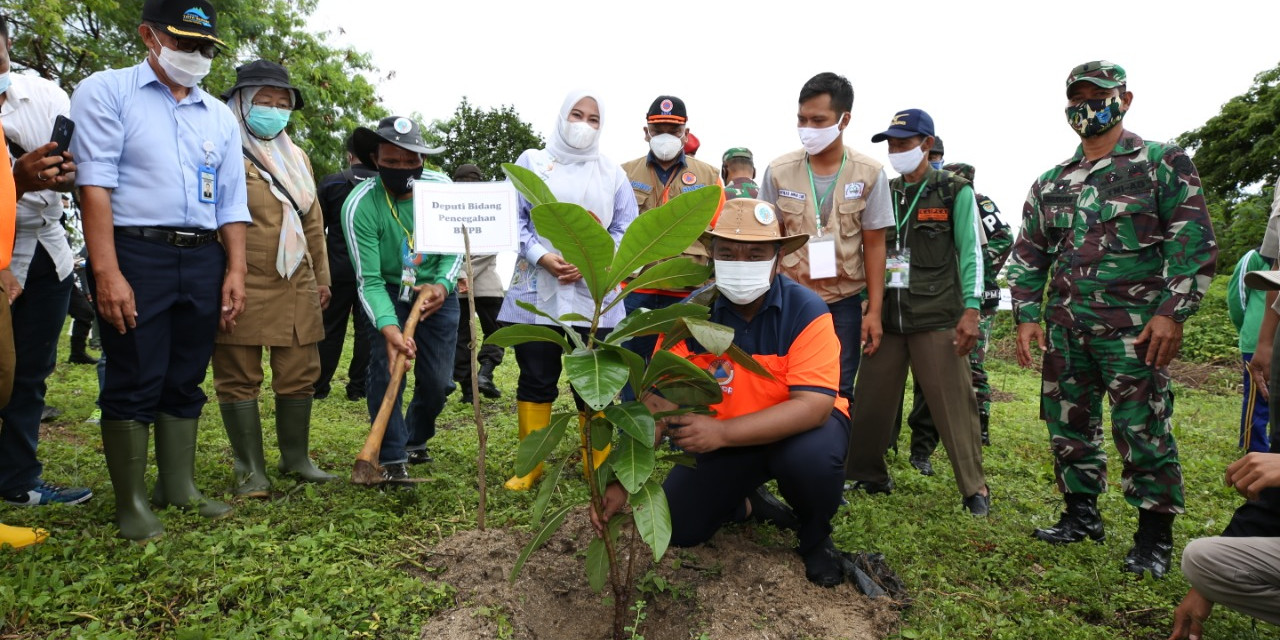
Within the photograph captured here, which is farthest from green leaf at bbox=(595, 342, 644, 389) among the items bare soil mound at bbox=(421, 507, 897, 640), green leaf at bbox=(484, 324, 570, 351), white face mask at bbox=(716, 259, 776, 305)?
bare soil mound at bbox=(421, 507, 897, 640)

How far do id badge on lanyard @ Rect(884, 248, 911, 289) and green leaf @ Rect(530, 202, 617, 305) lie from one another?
228cm

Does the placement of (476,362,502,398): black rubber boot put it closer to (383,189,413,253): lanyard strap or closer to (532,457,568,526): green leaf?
(383,189,413,253): lanyard strap

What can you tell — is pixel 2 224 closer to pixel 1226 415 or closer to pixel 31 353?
pixel 31 353

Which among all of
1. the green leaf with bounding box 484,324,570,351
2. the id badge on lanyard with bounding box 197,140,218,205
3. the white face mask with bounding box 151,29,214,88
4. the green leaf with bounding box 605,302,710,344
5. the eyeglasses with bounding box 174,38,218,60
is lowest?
the green leaf with bounding box 484,324,570,351

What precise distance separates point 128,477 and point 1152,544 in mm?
3989

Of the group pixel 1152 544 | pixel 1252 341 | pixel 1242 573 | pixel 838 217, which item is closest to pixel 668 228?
pixel 1242 573

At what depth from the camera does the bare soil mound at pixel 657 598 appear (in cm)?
243

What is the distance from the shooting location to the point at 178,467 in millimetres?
3152

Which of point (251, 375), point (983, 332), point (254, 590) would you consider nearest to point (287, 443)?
point (251, 375)

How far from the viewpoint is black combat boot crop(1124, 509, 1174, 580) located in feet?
10.00

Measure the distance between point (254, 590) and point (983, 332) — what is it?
209 inches

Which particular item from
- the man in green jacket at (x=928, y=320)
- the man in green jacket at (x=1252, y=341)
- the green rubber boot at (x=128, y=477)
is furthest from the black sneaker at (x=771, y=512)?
the man in green jacket at (x=1252, y=341)

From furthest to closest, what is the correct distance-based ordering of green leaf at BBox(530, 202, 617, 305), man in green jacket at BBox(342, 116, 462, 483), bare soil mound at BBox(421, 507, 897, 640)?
man in green jacket at BBox(342, 116, 462, 483) < bare soil mound at BBox(421, 507, 897, 640) < green leaf at BBox(530, 202, 617, 305)

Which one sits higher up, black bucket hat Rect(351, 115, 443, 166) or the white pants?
black bucket hat Rect(351, 115, 443, 166)
